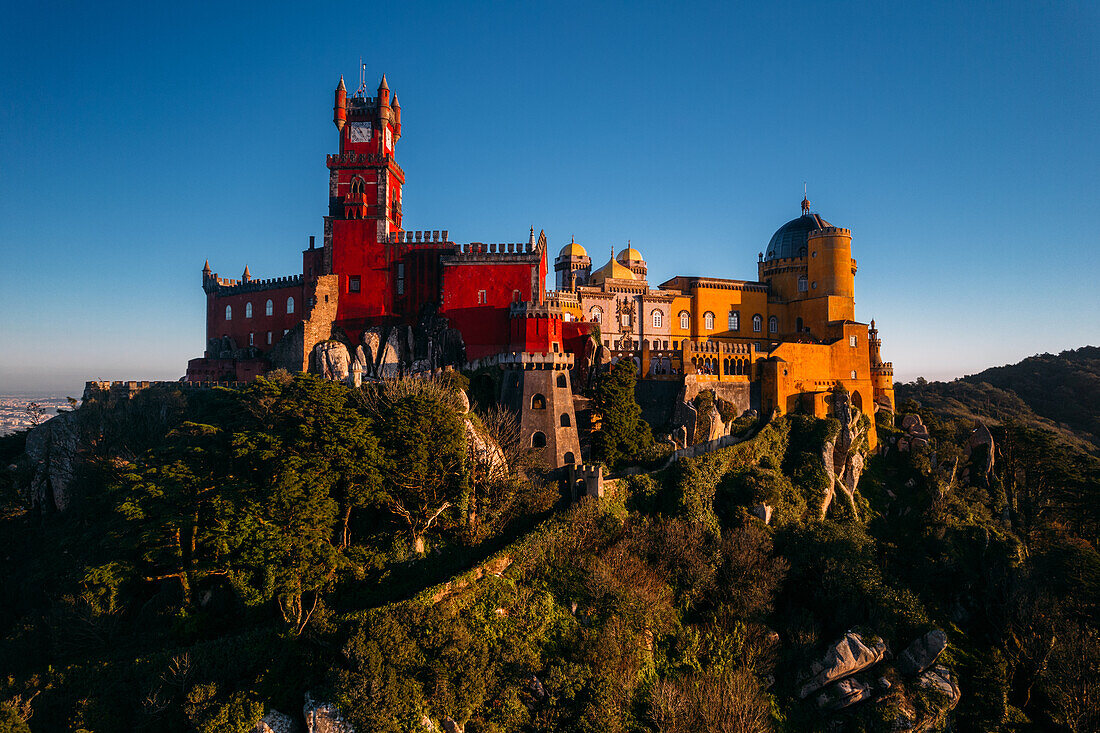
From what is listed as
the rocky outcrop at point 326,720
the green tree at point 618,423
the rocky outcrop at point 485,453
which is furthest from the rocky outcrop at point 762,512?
the rocky outcrop at point 326,720

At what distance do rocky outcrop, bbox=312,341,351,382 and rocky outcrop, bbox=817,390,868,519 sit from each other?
3303cm

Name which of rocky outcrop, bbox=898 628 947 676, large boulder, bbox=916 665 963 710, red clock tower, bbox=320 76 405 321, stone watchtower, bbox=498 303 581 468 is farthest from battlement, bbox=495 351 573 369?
large boulder, bbox=916 665 963 710

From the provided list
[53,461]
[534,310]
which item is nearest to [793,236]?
[534,310]

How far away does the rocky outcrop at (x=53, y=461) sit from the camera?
40.8 meters

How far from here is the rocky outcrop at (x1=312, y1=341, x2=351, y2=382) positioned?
44.3 metres

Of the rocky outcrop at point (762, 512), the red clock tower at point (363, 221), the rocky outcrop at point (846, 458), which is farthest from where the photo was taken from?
the red clock tower at point (363, 221)

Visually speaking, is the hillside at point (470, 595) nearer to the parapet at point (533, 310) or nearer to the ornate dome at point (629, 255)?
the parapet at point (533, 310)

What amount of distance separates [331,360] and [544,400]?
16.0 metres

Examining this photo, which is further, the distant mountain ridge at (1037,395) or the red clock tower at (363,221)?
the distant mountain ridge at (1037,395)

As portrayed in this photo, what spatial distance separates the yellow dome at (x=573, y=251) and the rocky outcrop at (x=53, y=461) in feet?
137

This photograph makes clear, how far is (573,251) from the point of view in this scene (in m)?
63.0

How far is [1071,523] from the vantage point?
44938 millimetres

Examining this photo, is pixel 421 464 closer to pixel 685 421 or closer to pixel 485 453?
pixel 485 453

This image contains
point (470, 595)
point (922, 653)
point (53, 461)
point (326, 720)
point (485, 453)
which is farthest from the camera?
point (53, 461)
